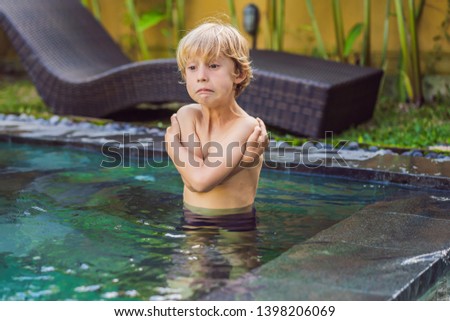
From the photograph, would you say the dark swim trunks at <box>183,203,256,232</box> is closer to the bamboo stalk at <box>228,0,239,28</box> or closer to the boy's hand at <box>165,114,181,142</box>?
the boy's hand at <box>165,114,181,142</box>

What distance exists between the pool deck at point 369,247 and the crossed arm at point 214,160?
440 millimetres

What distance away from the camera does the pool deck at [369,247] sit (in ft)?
7.17

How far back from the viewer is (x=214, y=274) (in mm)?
2426

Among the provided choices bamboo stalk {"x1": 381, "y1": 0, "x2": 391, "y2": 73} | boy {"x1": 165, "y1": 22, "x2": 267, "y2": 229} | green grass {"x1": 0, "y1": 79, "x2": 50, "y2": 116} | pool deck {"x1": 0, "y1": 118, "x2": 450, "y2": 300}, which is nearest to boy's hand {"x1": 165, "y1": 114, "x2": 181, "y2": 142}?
boy {"x1": 165, "y1": 22, "x2": 267, "y2": 229}

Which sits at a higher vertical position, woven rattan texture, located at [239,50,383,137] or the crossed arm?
the crossed arm

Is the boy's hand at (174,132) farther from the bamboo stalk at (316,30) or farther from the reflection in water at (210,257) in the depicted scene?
the bamboo stalk at (316,30)

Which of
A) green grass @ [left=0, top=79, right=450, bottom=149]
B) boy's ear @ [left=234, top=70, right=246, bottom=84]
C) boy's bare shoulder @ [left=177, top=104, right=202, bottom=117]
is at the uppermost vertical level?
boy's ear @ [left=234, top=70, right=246, bottom=84]

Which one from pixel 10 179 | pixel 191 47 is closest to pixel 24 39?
pixel 10 179

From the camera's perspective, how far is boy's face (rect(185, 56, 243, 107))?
2980mm

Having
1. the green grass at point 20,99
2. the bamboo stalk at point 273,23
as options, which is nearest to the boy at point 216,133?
the green grass at point 20,99

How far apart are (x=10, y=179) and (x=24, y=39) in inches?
105

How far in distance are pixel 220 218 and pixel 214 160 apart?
24 centimetres

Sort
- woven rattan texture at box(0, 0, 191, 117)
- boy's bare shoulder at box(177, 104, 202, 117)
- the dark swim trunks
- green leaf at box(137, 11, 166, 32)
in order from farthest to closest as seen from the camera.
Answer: green leaf at box(137, 11, 166, 32) < woven rattan texture at box(0, 0, 191, 117) < boy's bare shoulder at box(177, 104, 202, 117) < the dark swim trunks

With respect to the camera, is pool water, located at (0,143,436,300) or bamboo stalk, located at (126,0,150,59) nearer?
pool water, located at (0,143,436,300)
